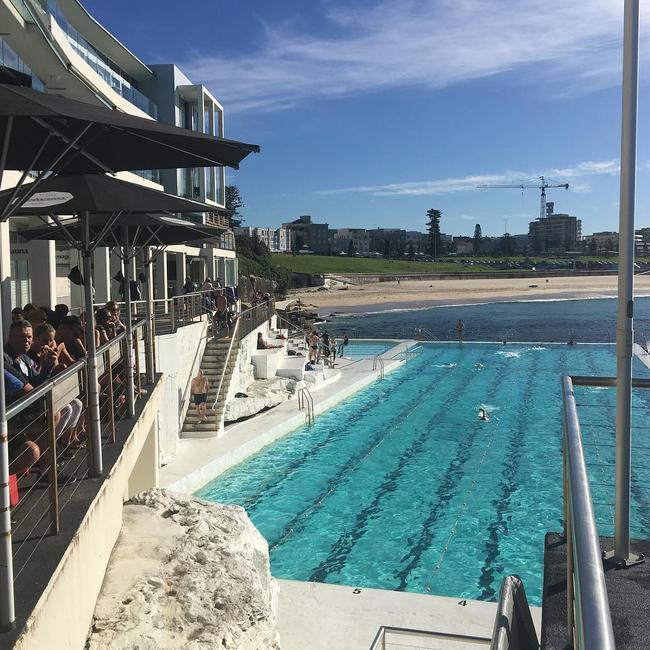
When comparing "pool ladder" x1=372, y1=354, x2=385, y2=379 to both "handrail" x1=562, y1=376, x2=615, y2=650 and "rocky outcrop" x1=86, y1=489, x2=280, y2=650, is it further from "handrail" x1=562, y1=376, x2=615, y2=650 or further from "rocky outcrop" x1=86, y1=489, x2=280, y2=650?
"handrail" x1=562, y1=376, x2=615, y2=650

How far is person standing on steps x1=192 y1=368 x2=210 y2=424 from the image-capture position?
60.0 feet

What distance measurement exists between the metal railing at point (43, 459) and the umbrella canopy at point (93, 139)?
136 cm

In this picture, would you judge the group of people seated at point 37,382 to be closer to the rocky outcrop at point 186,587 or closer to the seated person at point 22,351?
the seated person at point 22,351

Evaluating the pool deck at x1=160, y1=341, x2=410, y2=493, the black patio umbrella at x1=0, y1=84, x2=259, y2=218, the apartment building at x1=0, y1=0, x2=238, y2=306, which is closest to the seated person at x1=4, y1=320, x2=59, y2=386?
the apartment building at x1=0, y1=0, x2=238, y2=306

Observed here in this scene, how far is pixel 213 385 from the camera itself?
1970cm

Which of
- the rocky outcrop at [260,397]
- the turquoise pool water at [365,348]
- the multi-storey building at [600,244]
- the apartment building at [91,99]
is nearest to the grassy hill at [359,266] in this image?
the multi-storey building at [600,244]

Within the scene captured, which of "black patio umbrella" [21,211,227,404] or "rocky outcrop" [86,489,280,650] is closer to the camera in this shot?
"rocky outcrop" [86,489,280,650]

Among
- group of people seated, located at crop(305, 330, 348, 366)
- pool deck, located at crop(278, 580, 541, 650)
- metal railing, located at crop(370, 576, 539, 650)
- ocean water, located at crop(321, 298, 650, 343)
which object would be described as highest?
metal railing, located at crop(370, 576, 539, 650)

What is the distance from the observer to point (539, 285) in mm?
121500

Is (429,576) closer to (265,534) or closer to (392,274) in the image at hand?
(265,534)

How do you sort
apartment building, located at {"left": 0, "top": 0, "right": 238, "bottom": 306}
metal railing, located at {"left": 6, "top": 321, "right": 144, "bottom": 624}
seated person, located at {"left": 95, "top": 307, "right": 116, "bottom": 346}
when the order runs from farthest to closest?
apartment building, located at {"left": 0, "top": 0, "right": 238, "bottom": 306}
seated person, located at {"left": 95, "top": 307, "right": 116, "bottom": 346}
metal railing, located at {"left": 6, "top": 321, "right": 144, "bottom": 624}

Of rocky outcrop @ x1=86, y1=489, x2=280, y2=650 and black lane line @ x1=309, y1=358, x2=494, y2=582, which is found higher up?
rocky outcrop @ x1=86, y1=489, x2=280, y2=650

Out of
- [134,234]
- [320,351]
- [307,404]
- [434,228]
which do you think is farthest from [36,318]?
[434,228]

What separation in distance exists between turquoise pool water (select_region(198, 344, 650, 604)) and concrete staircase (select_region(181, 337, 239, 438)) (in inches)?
63.8
